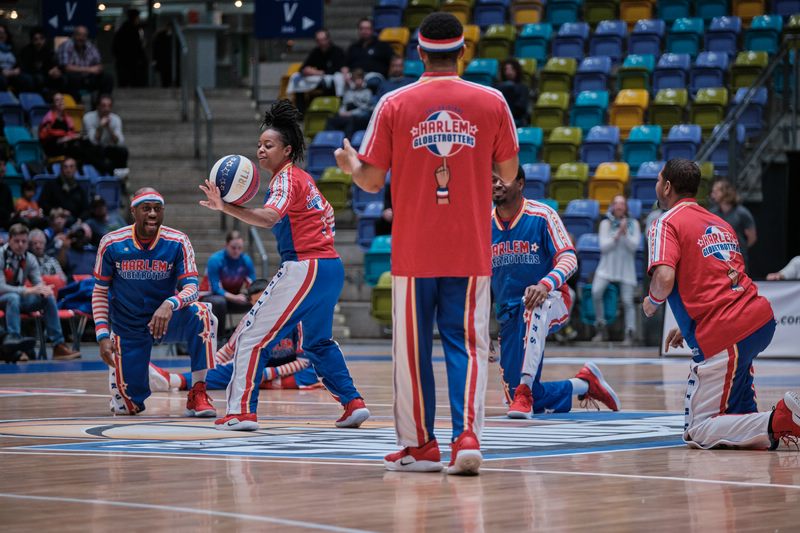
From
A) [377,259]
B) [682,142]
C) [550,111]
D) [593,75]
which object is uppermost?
[593,75]

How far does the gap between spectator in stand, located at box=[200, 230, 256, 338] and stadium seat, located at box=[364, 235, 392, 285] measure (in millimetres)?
2422

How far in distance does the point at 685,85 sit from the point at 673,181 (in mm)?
14146

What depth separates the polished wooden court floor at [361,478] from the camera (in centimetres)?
478

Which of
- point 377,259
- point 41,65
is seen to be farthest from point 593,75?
point 41,65

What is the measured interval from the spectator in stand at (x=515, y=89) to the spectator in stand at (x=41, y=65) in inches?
282

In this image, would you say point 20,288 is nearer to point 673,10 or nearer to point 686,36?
point 686,36

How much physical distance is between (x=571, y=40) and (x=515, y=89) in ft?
9.25

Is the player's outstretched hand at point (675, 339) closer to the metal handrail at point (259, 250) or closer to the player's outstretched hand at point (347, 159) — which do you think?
the player's outstretched hand at point (347, 159)

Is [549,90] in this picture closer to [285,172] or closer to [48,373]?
[48,373]

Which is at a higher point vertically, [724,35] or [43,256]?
[724,35]

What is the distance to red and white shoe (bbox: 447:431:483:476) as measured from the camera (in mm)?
5934

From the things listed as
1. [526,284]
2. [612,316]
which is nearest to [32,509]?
[526,284]

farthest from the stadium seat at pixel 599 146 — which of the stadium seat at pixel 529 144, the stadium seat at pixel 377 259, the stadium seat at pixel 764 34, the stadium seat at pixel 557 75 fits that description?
the stadium seat at pixel 377 259

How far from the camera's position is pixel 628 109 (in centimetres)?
2088
